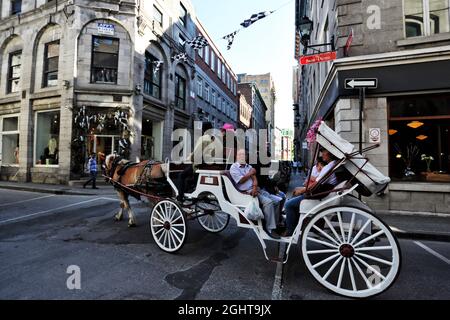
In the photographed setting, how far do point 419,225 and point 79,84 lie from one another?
53.7 feet

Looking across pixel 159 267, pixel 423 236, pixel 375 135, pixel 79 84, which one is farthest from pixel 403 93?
pixel 79 84

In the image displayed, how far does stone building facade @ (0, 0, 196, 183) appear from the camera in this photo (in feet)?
48.7

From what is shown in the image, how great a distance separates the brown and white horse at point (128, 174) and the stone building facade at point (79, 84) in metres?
8.41

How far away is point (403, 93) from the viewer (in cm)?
823

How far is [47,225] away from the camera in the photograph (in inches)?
255

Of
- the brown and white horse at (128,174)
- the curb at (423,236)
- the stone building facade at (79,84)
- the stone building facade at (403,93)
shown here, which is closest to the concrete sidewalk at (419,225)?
the curb at (423,236)

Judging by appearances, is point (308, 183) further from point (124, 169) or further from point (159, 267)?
point (124, 169)

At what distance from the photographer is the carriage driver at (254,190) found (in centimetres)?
394

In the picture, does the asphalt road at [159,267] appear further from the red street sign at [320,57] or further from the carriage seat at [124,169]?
the red street sign at [320,57]

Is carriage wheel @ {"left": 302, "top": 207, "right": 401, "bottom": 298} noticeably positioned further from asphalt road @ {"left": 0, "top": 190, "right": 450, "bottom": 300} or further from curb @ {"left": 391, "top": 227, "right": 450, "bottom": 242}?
curb @ {"left": 391, "top": 227, "right": 450, "bottom": 242}

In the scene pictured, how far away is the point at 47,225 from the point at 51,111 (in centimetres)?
1209
